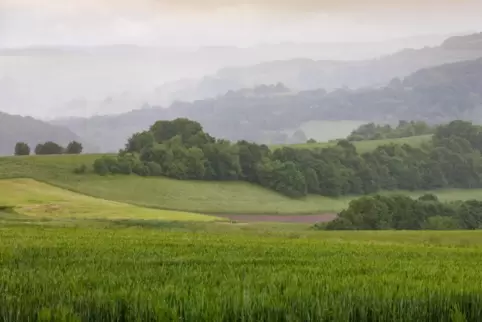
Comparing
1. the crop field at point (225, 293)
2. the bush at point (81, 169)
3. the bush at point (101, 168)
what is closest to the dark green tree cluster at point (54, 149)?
the bush at point (101, 168)

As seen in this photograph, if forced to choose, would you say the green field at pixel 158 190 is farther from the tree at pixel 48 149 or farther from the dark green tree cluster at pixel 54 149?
the tree at pixel 48 149

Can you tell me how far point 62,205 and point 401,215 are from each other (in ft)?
111

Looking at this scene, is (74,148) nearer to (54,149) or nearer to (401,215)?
(54,149)

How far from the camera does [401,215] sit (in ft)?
233

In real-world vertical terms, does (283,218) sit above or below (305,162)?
below

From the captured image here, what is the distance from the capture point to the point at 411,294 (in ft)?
35.8

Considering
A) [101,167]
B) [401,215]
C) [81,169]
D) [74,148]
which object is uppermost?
[74,148]

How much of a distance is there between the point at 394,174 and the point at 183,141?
123ft

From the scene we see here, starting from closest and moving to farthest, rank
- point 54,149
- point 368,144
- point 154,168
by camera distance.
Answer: point 154,168, point 54,149, point 368,144

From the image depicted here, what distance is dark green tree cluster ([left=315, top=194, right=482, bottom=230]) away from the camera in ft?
218

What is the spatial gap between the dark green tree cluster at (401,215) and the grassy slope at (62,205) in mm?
13383

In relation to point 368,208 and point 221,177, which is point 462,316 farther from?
point 221,177

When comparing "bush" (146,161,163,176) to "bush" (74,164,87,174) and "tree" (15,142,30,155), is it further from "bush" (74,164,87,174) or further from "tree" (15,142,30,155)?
"tree" (15,142,30,155)

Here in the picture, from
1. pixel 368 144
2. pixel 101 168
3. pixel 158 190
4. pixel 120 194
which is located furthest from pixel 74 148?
pixel 368 144
